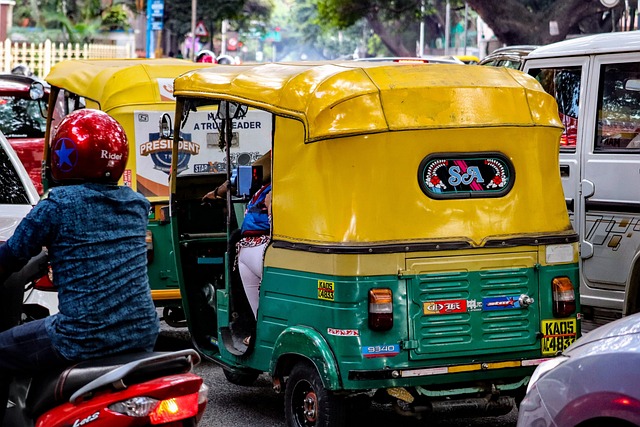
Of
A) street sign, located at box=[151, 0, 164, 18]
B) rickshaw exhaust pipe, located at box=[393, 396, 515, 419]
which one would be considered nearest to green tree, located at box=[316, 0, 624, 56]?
street sign, located at box=[151, 0, 164, 18]

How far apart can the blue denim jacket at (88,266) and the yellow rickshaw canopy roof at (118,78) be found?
4.54 meters

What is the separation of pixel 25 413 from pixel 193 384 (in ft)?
2.22

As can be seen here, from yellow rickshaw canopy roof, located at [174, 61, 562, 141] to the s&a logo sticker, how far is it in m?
0.73

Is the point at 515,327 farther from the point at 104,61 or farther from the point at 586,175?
the point at 104,61

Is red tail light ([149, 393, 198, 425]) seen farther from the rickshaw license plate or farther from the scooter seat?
the rickshaw license plate

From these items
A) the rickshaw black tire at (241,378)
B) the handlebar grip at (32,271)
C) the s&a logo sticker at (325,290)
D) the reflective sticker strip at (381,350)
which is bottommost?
the rickshaw black tire at (241,378)

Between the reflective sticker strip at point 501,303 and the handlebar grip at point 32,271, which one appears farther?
the reflective sticker strip at point 501,303

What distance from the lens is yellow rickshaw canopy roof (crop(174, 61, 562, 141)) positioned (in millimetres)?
5816

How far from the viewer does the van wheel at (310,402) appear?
233 inches

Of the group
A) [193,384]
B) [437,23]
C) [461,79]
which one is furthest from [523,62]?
[437,23]

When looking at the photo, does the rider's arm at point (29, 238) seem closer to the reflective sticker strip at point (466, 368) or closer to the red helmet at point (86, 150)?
the red helmet at point (86, 150)

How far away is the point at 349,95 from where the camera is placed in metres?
5.82

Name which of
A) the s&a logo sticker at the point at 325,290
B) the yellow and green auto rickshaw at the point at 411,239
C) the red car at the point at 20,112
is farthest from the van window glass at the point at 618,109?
the red car at the point at 20,112

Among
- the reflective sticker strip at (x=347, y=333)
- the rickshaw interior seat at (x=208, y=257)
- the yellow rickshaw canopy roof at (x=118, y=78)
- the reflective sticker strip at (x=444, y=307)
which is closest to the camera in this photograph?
the reflective sticker strip at (x=347, y=333)
